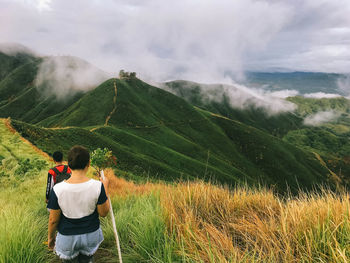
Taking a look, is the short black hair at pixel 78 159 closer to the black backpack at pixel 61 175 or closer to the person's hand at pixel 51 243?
the person's hand at pixel 51 243

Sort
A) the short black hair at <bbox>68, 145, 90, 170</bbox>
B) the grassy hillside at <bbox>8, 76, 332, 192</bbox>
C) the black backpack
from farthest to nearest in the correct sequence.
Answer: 1. the grassy hillside at <bbox>8, 76, 332, 192</bbox>
2. the black backpack
3. the short black hair at <bbox>68, 145, 90, 170</bbox>

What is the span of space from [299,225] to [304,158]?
480 feet

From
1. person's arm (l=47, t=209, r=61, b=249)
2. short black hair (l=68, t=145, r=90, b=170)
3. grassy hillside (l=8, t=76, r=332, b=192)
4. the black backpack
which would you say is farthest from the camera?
grassy hillside (l=8, t=76, r=332, b=192)

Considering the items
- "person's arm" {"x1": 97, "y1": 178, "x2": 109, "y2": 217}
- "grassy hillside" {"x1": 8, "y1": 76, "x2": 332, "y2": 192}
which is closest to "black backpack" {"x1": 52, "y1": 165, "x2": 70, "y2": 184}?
"person's arm" {"x1": 97, "y1": 178, "x2": 109, "y2": 217}

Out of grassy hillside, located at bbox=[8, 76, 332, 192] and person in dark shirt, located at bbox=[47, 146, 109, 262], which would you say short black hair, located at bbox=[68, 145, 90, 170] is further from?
grassy hillside, located at bbox=[8, 76, 332, 192]

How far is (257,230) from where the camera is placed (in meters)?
3.64

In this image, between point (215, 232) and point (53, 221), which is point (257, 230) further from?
point (53, 221)

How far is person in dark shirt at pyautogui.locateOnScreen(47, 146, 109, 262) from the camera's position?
3086mm

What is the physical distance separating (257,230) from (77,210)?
Answer: 2.89m

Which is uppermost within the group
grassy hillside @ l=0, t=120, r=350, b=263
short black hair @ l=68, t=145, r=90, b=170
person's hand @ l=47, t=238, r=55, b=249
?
short black hair @ l=68, t=145, r=90, b=170

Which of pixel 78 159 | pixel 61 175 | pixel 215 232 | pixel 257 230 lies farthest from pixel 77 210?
pixel 257 230

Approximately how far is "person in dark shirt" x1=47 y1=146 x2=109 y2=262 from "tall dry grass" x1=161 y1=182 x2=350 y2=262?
126 cm

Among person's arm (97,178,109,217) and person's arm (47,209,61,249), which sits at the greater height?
person's arm (97,178,109,217)

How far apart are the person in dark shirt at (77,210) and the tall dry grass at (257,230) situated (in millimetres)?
1259
